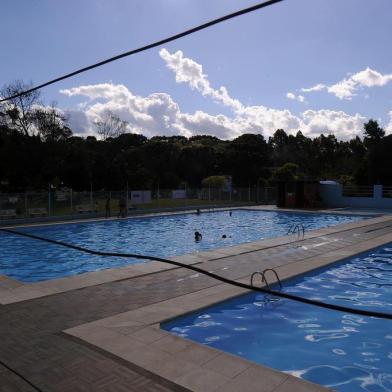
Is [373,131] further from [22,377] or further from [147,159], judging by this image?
[22,377]

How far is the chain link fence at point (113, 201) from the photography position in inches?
1032

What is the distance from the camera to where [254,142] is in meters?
62.2

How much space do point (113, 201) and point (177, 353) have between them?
96.5 ft

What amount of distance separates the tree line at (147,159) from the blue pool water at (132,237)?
15.7 m

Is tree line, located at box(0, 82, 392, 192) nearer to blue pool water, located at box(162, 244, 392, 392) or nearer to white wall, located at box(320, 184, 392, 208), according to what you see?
white wall, located at box(320, 184, 392, 208)

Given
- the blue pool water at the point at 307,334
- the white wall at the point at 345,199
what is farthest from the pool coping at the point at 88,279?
the white wall at the point at 345,199

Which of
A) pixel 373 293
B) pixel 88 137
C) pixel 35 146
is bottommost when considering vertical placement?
pixel 373 293

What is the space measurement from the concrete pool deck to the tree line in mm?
30036

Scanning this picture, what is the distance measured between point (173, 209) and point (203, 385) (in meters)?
28.6

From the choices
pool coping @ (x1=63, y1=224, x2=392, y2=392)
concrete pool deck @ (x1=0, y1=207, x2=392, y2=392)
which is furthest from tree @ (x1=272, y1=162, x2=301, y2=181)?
pool coping @ (x1=63, y1=224, x2=392, y2=392)

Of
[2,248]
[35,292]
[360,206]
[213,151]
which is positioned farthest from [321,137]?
[35,292]

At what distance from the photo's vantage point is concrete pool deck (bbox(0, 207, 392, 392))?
4.99 m

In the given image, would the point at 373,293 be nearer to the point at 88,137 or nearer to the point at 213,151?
the point at 213,151

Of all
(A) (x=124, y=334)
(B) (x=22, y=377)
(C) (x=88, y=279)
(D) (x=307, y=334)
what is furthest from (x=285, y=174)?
(B) (x=22, y=377)
